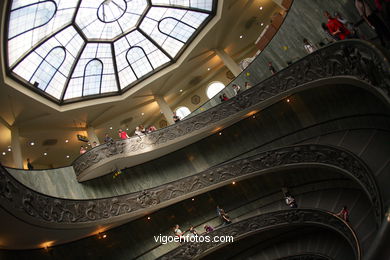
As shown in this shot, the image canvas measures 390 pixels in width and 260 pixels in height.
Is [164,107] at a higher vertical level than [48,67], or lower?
lower

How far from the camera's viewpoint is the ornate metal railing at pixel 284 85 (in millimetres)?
11453

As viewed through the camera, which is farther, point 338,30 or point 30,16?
point 30,16

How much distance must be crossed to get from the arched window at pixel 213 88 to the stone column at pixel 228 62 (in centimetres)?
486

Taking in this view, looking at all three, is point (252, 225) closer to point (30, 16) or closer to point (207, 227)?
point (207, 227)

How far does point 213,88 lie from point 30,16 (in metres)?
20.4

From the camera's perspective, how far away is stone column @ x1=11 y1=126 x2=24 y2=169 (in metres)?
22.8

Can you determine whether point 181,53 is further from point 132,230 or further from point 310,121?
point 132,230

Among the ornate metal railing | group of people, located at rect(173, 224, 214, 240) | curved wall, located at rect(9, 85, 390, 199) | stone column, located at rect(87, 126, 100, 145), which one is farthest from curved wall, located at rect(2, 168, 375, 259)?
stone column, located at rect(87, 126, 100, 145)

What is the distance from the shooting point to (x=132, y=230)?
23578mm

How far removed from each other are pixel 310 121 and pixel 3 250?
20.5 metres

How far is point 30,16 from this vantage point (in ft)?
67.1

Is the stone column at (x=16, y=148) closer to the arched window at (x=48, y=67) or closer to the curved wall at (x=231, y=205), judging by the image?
the arched window at (x=48, y=67)

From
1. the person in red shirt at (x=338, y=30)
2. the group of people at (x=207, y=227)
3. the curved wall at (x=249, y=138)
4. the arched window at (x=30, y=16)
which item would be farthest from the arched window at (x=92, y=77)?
the person in red shirt at (x=338, y=30)

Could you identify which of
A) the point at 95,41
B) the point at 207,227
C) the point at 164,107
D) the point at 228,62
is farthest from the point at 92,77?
the point at 207,227
